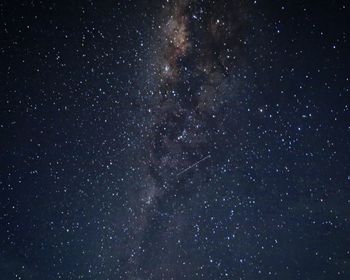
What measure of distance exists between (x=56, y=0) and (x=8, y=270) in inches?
A: 457

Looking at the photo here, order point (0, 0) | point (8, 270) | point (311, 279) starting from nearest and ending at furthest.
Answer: point (0, 0) < point (8, 270) < point (311, 279)

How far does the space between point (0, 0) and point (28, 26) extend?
270 millimetres

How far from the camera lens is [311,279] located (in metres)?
12.8

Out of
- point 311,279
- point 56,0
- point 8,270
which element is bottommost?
point 311,279

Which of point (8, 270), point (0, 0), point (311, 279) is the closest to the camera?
point (0, 0)

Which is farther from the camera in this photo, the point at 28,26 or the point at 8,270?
the point at 8,270

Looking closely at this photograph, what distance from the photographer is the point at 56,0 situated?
98.0 inches

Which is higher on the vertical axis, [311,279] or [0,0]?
[0,0]

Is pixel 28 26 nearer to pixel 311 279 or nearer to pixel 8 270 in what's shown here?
pixel 8 270

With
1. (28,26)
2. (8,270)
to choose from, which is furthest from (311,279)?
(28,26)

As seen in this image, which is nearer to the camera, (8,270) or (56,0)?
(56,0)

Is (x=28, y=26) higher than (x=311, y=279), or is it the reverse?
(x=28, y=26)

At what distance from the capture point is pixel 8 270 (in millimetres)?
10805

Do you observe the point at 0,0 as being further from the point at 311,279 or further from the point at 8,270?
the point at 311,279
